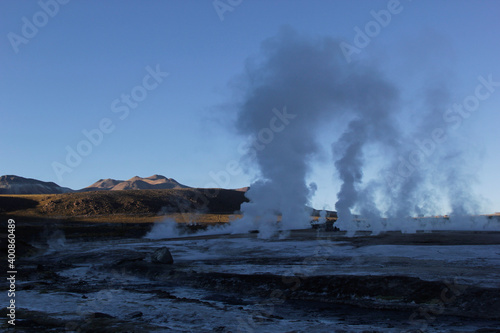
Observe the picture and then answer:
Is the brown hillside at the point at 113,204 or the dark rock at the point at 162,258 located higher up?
the brown hillside at the point at 113,204

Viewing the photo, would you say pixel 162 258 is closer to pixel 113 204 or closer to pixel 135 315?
pixel 135 315

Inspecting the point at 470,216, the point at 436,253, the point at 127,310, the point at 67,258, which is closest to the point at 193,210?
the point at 470,216

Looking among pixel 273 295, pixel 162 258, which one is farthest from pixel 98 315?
pixel 162 258

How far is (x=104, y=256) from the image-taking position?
29.6 m

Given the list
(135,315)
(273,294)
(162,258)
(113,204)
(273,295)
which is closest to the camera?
(135,315)

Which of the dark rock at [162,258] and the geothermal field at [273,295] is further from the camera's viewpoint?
the dark rock at [162,258]

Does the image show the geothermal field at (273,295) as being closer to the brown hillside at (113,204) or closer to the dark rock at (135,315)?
the dark rock at (135,315)

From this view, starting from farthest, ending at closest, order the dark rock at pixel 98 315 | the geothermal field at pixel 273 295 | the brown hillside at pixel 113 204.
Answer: the brown hillside at pixel 113 204, the dark rock at pixel 98 315, the geothermal field at pixel 273 295

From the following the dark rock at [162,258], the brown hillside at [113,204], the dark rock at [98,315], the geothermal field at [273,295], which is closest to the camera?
the geothermal field at [273,295]

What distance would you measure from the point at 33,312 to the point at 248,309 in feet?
21.1

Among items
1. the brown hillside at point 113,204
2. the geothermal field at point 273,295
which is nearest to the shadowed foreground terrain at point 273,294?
the geothermal field at point 273,295

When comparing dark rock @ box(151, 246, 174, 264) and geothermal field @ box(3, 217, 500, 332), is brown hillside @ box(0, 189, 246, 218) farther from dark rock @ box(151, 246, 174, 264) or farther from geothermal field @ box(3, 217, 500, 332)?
geothermal field @ box(3, 217, 500, 332)

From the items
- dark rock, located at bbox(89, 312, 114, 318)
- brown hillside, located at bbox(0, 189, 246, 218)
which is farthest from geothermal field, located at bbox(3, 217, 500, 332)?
brown hillside, located at bbox(0, 189, 246, 218)

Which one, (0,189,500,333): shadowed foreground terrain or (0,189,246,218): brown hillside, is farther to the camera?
(0,189,246,218): brown hillside
